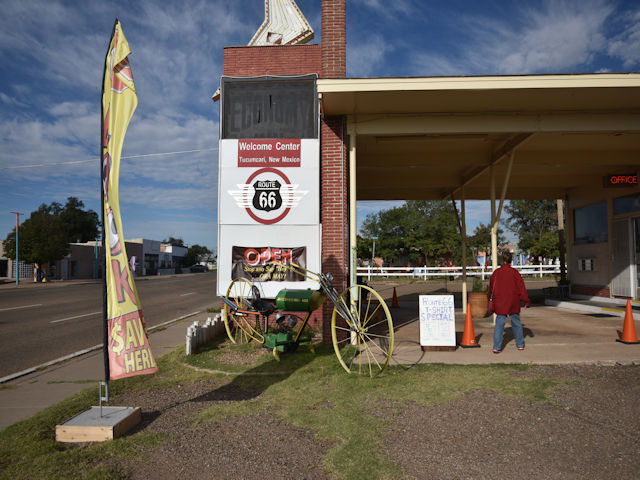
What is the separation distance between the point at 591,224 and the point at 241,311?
1269 centimetres

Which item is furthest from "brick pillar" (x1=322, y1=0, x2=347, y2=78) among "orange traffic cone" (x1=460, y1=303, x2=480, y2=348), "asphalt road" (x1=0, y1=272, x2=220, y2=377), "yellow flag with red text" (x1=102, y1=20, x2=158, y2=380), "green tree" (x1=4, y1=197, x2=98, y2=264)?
"green tree" (x1=4, y1=197, x2=98, y2=264)

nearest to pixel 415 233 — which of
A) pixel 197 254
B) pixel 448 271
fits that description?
pixel 448 271

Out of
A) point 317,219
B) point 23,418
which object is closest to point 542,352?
point 317,219

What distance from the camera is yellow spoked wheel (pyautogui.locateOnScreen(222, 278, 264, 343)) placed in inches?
314

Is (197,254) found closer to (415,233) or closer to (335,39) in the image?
(415,233)

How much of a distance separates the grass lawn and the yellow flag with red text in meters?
0.72

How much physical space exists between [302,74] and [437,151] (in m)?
4.22

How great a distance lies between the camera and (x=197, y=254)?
121438mm

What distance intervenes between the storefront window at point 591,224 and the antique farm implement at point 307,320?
941 centimetres

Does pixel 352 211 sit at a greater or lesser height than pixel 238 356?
greater

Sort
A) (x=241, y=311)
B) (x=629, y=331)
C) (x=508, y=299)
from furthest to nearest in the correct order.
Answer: (x=241, y=311) < (x=629, y=331) < (x=508, y=299)

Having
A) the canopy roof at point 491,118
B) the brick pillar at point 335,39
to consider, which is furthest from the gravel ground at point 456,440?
the brick pillar at point 335,39

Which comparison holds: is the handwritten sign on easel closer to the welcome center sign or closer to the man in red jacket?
the man in red jacket

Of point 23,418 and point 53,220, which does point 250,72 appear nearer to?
point 23,418
